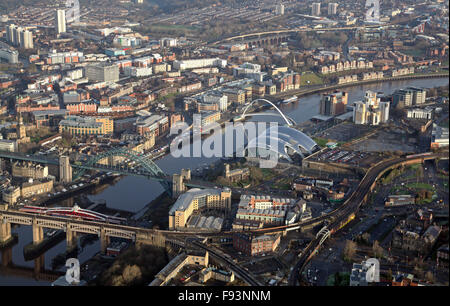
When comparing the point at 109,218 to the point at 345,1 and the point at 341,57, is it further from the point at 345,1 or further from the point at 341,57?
the point at 345,1

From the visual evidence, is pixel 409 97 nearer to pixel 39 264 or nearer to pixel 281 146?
pixel 281 146

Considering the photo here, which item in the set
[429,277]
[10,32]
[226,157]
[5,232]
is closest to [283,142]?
[226,157]

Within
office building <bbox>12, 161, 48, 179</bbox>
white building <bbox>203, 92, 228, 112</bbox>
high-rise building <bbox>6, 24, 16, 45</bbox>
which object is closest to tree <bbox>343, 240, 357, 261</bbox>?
office building <bbox>12, 161, 48, 179</bbox>

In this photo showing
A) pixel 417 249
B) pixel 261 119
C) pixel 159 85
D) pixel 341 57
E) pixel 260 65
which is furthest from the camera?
pixel 341 57

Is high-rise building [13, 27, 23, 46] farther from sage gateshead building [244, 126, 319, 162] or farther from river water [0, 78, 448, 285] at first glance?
sage gateshead building [244, 126, 319, 162]
